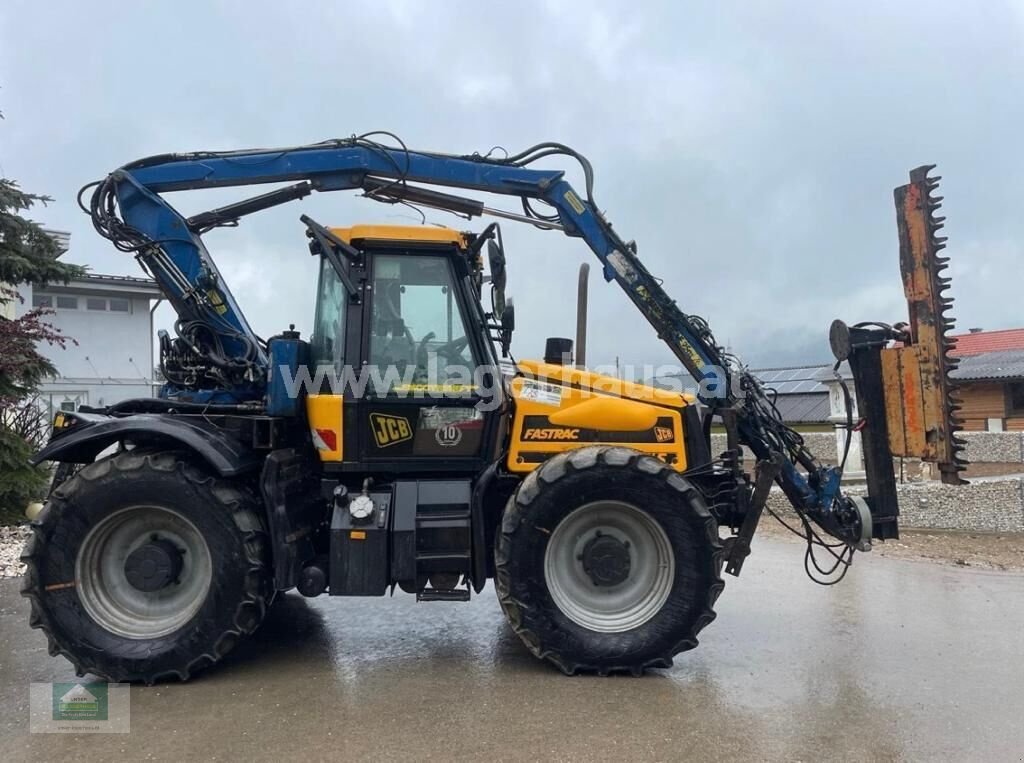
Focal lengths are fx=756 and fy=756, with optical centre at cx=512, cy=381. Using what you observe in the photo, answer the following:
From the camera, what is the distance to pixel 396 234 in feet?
17.0

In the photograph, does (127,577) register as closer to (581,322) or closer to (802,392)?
(581,322)

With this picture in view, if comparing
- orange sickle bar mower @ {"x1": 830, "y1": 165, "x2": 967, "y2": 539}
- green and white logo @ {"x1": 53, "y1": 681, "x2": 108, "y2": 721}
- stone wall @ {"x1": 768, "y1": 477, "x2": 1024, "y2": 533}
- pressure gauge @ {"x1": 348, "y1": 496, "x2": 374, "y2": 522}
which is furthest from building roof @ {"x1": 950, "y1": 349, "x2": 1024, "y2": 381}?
green and white logo @ {"x1": 53, "y1": 681, "x2": 108, "y2": 721}

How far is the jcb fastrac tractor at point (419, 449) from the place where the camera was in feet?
15.3

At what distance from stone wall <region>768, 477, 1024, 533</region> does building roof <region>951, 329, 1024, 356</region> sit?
22.8m

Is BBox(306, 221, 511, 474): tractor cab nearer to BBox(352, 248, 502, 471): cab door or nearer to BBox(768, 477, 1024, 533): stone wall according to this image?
BBox(352, 248, 502, 471): cab door

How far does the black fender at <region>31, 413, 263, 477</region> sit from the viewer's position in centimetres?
465

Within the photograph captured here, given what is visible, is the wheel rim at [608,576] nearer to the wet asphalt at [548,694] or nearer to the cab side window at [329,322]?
the wet asphalt at [548,694]

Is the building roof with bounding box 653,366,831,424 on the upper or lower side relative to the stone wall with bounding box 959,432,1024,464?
upper

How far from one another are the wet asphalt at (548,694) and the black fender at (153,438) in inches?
52.5

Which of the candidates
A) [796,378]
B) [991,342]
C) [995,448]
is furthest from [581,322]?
[991,342]

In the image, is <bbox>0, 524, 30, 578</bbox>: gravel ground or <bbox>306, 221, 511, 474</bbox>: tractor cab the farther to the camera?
<bbox>0, 524, 30, 578</bbox>: gravel ground

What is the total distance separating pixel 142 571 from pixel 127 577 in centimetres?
14

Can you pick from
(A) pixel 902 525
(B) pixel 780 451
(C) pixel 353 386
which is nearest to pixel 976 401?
(A) pixel 902 525

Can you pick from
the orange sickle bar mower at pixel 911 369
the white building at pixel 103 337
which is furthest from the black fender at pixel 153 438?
the white building at pixel 103 337
